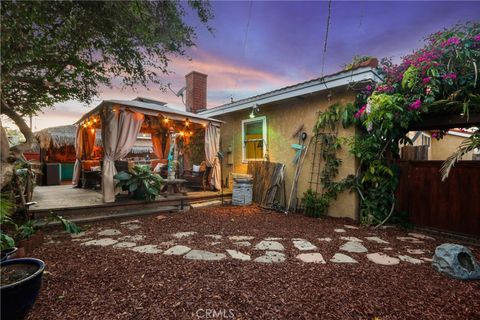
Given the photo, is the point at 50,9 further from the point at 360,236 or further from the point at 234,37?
the point at 360,236

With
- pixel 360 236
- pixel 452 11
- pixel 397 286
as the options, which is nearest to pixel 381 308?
pixel 397 286

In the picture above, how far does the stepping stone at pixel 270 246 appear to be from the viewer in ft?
10.9

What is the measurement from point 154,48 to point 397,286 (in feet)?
15.1

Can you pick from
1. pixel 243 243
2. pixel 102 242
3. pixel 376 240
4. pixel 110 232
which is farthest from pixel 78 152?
pixel 376 240

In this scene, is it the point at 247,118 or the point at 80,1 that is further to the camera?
the point at 247,118

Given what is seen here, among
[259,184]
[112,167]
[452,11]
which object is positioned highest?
[452,11]

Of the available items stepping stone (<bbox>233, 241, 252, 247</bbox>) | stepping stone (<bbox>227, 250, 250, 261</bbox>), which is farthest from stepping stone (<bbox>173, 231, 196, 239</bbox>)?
stepping stone (<bbox>227, 250, 250, 261</bbox>)

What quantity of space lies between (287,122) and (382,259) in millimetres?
4306

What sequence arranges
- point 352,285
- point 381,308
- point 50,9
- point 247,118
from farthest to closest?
point 247,118
point 50,9
point 352,285
point 381,308

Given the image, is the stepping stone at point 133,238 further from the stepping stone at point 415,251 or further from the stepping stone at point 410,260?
the stepping stone at point 415,251

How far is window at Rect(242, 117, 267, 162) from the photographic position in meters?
7.15

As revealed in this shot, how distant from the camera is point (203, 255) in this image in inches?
119

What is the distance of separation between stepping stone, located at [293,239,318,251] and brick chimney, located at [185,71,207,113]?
707 centimetres

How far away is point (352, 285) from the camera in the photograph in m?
2.31
